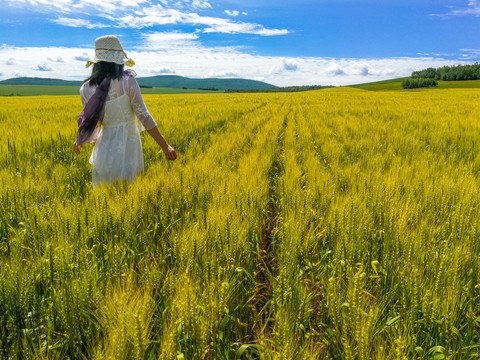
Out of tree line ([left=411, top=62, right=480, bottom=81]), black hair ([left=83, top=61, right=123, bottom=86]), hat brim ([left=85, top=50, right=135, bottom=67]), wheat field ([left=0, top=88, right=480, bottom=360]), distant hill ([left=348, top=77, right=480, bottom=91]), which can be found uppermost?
tree line ([left=411, top=62, right=480, bottom=81])

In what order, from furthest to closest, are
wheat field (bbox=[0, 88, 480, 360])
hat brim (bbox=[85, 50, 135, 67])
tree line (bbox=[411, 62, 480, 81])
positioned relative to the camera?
1. tree line (bbox=[411, 62, 480, 81])
2. hat brim (bbox=[85, 50, 135, 67])
3. wheat field (bbox=[0, 88, 480, 360])

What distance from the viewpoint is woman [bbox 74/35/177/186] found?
8.16 ft

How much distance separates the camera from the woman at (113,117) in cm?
249

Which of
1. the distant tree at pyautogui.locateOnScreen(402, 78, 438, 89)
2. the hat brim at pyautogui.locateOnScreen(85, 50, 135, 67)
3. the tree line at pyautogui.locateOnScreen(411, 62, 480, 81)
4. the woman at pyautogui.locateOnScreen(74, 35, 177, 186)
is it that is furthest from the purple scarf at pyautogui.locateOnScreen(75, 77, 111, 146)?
the tree line at pyautogui.locateOnScreen(411, 62, 480, 81)

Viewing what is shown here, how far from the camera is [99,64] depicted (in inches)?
98.4

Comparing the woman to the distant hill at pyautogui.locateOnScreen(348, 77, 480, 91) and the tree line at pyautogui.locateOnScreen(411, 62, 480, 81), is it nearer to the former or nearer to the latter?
the distant hill at pyautogui.locateOnScreen(348, 77, 480, 91)

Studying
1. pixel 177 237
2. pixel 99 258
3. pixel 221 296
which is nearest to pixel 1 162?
pixel 99 258

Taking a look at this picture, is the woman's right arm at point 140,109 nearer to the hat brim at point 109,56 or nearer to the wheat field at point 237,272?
the hat brim at point 109,56

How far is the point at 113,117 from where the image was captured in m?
2.71

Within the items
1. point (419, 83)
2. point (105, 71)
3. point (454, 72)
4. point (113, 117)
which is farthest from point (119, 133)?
point (454, 72)

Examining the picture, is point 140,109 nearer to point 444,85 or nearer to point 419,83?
point 444,85

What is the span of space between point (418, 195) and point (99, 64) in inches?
108

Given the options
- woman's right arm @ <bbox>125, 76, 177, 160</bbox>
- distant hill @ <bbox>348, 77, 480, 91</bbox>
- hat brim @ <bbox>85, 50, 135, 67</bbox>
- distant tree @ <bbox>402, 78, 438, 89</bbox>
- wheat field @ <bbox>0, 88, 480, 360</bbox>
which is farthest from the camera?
distant tree @ <bbox>402, 78, 438, 89</bbox>

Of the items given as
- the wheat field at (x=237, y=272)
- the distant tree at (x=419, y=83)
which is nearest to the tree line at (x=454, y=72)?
the distant tree at (x=419, y=83)
